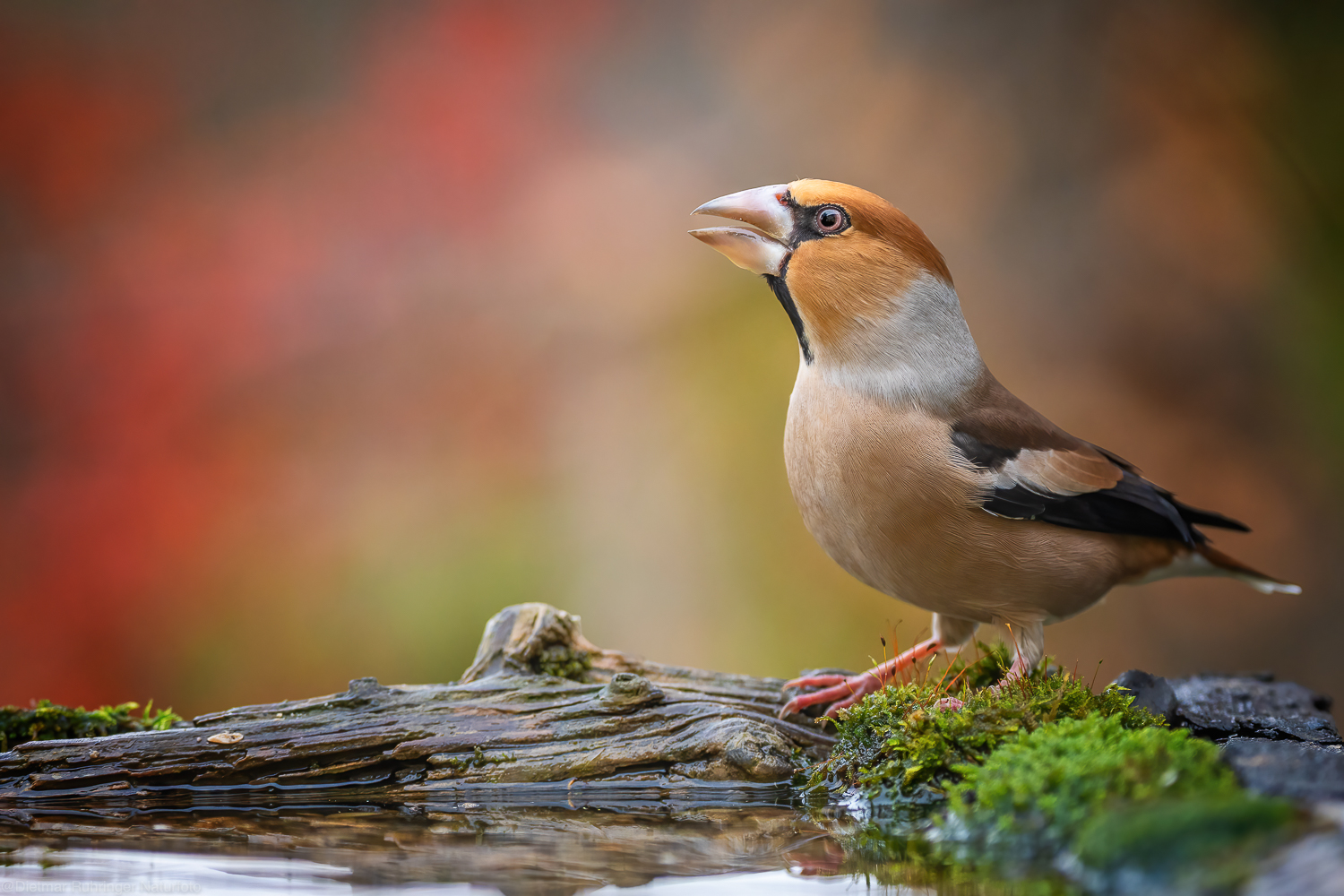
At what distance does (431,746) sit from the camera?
3.65 metres

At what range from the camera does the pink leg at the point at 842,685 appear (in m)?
4.12

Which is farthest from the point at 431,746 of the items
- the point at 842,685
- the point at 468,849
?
the point at 842,685

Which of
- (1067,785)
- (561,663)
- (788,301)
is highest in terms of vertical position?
(788,301)

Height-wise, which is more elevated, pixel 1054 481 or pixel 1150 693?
pixel 1054 481

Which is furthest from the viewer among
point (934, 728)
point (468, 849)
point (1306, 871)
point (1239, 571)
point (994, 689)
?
point (1239, 571)

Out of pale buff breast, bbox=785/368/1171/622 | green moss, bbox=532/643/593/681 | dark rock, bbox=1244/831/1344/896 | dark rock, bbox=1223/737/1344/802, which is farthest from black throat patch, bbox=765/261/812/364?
dark rock, bbox=1244/831/1344/896

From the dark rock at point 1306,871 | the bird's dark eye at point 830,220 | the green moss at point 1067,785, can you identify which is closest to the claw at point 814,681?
the green moss at point 1067,785

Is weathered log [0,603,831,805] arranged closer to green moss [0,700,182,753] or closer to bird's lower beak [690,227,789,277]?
green moss [0,700,182,753]

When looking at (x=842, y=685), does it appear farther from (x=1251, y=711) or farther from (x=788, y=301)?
(x=1251, y=711)

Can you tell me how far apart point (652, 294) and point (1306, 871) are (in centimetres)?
688

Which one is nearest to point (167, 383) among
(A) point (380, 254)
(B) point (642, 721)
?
(A) point (380, 254)

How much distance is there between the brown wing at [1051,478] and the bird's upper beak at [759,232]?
96 cm

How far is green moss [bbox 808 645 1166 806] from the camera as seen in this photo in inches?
126

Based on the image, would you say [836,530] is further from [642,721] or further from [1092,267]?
[1092,267]
